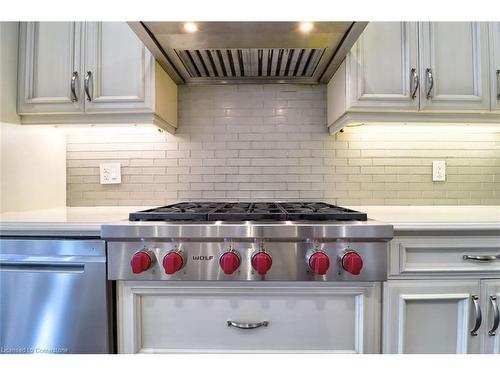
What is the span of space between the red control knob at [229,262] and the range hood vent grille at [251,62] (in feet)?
3.02

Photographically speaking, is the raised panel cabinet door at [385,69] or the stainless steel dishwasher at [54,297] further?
the raised panel cabinet door at [385,69]

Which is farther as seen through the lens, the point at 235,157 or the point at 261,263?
the point at 235,157

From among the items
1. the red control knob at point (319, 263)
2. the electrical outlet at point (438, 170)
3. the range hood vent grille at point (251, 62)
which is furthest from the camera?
the electrical outlet at point (438, 170)

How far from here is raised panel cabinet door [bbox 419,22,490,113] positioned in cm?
130

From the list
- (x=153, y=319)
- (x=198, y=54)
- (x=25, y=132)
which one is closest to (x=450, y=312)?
(x=153, y=319)

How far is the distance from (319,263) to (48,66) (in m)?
1.58

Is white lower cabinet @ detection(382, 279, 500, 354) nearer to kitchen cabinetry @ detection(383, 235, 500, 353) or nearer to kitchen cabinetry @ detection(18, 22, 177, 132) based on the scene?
kitchen cabinetry @ detection(383, 235, 500, 353)

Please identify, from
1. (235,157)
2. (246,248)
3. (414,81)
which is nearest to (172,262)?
(246,248)

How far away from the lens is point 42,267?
0.99 m

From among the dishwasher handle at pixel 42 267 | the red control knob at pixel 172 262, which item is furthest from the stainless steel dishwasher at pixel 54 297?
the red control knob at pixel 172 262

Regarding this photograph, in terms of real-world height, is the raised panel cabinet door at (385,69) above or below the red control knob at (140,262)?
above

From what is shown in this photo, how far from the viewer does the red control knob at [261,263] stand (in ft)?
2.89

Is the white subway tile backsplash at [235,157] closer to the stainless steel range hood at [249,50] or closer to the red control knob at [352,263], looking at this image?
the stainless steel range hood at [249,50]

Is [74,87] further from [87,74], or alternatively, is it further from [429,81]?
[429,81]
